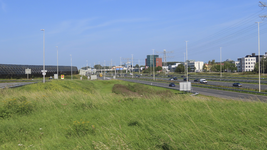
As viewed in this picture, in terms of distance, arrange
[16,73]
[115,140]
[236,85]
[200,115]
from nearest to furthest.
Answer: [115,140] < [200,115] < [236,85] < [16,73]

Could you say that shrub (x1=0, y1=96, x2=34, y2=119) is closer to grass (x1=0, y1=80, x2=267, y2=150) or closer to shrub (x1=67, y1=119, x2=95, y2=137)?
grass (x1=0, y1=80, x2=267, y2=150)

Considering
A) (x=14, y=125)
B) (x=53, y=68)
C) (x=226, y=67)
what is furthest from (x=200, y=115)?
(x=226, y=67)

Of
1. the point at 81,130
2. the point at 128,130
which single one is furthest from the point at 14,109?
the point at 128,130

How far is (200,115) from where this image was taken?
25.8 feet

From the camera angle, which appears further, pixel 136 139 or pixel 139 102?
pixel 139 102

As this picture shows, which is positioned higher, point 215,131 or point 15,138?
point 215,131

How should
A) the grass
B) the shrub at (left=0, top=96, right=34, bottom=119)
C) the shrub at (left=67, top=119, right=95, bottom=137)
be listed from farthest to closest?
the shrub at (left=0, top=96, right=34, bottom=119) < the shrub at (left=67, top=119, right=95, bottom=137) < the grass

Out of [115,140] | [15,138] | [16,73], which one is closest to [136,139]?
[115,140]

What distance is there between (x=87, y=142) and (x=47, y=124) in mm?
3339

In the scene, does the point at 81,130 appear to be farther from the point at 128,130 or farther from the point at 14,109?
the point at 14,109

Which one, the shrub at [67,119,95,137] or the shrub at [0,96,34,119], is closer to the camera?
the shrub at [67,119,95,137]

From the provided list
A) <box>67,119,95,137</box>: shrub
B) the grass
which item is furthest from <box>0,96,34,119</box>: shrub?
<box>67,119,95,137</box>: shrub

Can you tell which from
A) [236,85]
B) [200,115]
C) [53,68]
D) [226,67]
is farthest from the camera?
[226,67]

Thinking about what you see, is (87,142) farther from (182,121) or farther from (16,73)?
(16,73)
